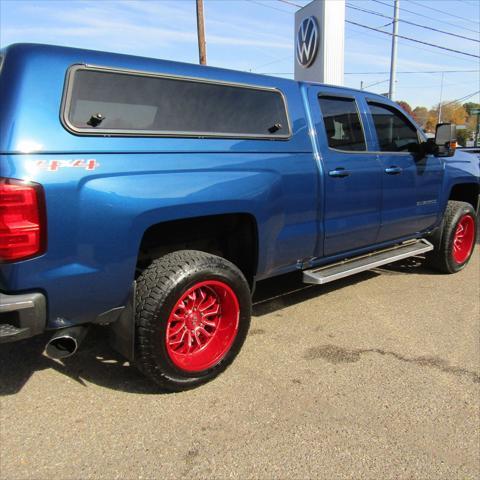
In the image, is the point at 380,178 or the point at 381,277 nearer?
the point at 380,178

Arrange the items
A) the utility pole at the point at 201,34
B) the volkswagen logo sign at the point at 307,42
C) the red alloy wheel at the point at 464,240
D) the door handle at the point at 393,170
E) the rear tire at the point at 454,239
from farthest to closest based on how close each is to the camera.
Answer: the utility pole at the point at 201,34, the volkswagen logo sign at the point at 307,42, the red alloy wheel at the point at 464,240, the rear tire at the point at 454,239, the door handle at the point at 393,170

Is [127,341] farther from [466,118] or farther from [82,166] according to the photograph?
[466,118]

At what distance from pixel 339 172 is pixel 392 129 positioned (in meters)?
1.23

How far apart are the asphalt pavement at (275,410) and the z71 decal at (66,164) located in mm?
1437

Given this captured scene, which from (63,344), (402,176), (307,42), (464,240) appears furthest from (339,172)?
(307,42)

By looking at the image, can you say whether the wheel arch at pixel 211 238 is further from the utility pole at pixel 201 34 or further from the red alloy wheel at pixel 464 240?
the utility pole at pixel 201 34

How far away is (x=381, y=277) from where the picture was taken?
5.30 metres

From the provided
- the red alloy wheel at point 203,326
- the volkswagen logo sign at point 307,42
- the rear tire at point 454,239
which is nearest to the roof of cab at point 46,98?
the red alloy wheel at point 203,326

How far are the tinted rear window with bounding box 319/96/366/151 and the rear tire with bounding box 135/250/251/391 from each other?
158 cm

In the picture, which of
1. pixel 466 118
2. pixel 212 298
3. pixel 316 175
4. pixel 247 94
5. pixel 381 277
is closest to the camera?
pixel 212 298

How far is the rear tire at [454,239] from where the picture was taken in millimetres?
5258

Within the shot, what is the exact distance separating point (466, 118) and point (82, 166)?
12166cm

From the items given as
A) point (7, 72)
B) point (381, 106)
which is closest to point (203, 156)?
point (7, 72)

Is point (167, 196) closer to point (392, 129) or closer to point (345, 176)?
point (345, 176)
